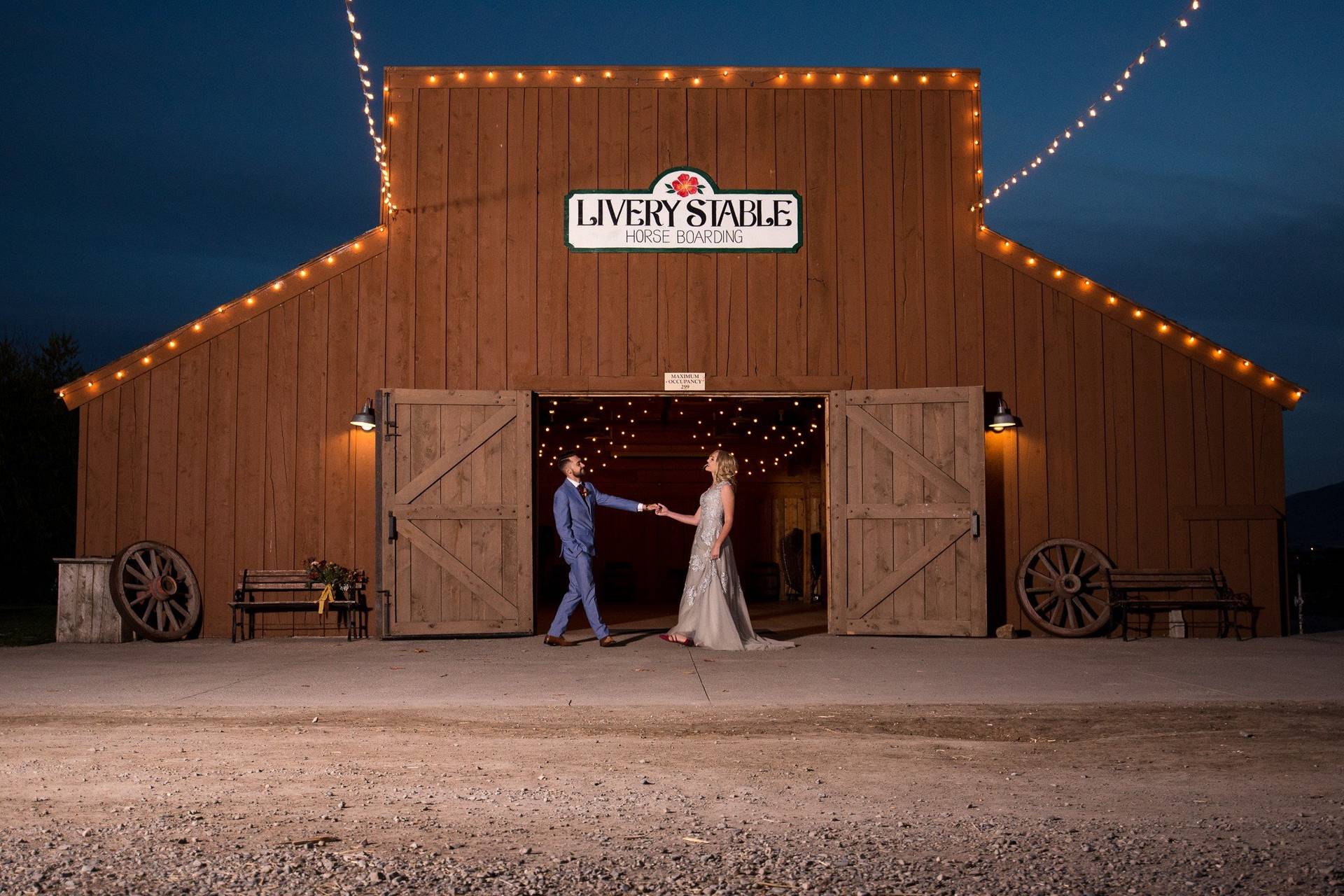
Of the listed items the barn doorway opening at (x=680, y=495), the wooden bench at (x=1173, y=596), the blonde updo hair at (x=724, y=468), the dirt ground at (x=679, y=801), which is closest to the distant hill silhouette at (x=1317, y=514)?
the barn doorway opening at (x=680, y=495)

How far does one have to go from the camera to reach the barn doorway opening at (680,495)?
18641mm

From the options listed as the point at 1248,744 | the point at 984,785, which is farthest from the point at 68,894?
the point at 1248,744

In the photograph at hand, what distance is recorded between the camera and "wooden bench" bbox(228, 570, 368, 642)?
11.5 m

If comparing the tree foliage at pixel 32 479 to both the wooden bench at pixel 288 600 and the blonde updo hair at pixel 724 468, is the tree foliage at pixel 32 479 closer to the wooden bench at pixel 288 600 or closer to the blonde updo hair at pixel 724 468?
the wooden bench at pixel 288 600

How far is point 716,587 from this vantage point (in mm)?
10445

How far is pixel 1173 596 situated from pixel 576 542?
5.88m

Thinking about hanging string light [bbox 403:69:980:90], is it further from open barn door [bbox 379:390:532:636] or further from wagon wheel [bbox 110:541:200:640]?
wagon wheel [bbox 110:541:200:640]

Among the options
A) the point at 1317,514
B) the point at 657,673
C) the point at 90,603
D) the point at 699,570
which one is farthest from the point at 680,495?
the point at 1317,514

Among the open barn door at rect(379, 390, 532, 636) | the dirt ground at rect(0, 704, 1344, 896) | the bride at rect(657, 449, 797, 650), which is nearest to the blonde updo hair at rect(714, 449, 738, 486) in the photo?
the bride at rect(657, 449, 797, 650)

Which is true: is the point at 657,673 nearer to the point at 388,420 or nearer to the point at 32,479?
the point at 388,420

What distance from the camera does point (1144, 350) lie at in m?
11.9

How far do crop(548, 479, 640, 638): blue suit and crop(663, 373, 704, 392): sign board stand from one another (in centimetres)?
171

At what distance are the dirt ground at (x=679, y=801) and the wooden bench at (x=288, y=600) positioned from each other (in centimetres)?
441

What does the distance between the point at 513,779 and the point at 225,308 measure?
8.01 m
